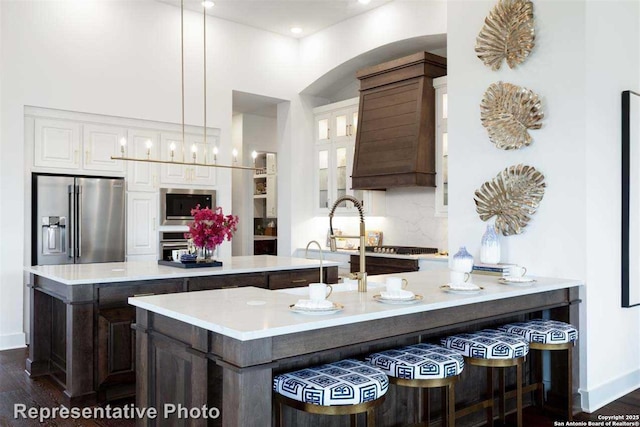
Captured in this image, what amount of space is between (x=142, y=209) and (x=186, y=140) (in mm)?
985

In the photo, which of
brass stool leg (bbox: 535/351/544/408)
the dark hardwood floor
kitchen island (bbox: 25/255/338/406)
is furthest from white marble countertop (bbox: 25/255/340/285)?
brass stool leg (bbox: 535/351/544/408)

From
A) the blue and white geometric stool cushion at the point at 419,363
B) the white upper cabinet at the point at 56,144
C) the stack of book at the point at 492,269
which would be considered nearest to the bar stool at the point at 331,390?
the blue and white geometric stool cushion at the point at 419,363

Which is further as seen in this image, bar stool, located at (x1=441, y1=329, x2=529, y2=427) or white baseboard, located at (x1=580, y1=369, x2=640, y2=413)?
white baseboard, located at (x1=580, y1=369, x2=640, y2=413)

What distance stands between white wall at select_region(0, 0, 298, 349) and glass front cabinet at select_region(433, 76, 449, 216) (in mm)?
2350

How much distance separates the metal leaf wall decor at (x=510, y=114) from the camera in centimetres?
358

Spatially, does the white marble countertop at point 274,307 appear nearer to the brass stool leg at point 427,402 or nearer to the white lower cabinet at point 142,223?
the brass stool leg at point 427,402

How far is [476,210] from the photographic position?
13.0 ft

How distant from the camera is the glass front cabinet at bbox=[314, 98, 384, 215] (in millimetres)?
6699

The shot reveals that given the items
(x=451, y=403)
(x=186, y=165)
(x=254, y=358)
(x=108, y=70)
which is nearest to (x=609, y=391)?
(x=451, y=403)

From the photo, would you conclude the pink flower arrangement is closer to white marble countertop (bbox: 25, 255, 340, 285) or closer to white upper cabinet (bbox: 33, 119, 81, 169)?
white marble countertop (bbox: 25, 255, 340, 285)

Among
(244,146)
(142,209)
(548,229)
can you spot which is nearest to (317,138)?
(244,146)

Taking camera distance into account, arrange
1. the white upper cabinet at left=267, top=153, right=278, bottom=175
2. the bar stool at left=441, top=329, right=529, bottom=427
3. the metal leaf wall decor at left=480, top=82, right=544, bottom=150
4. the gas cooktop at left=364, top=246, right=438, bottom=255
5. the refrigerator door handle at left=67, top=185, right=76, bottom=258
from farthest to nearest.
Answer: the white upper cabinet at left=267, top=153, right=278, bottom=175 → the gas cooktop at left=364, top=246, right=438, bottom=255 → the refrigerator door handle at left=67, top=185, right=76, bottom=258 → the metal leaf wall decor at left=480, top=82, right=544, bottom=150 → the bar stool at left=441, top=329, right=529, bottom=427

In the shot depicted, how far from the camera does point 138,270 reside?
12.9 feet

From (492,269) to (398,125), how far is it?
260 cm
